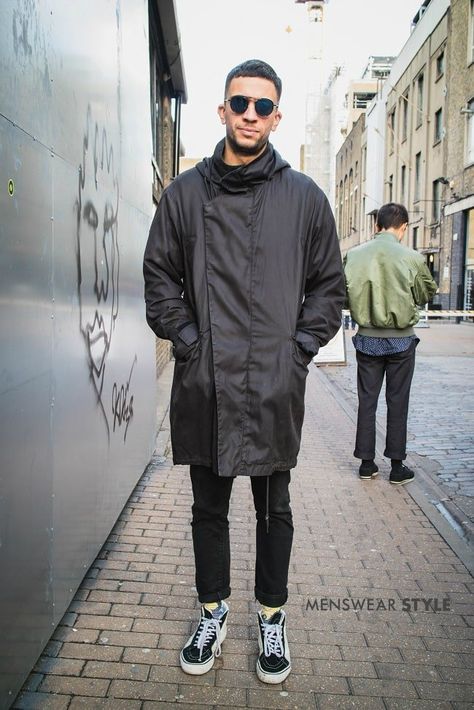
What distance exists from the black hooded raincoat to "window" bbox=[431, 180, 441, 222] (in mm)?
28829

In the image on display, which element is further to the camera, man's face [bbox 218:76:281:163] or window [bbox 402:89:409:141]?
window [bbox 402:89:409:141]

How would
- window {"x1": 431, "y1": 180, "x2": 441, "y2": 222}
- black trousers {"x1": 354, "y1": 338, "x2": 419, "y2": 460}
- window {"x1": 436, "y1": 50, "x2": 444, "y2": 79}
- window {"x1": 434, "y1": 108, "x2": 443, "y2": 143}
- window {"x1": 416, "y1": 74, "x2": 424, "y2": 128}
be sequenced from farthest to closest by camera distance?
window {"x1": 416, "y1": 74, "x2": 424, "y2": 128}, window {"x1": 431, "y1": 180, "x2": 441, "y2": 222}, window {"x1": 434, "y1": 108, "x2": 443, "y2": 143}, window {"x1": 436, "y1": 50, "x2": 444, "y2": 79}, black trousers {"x1": 354, "y1": 338, "x2": 419, "y2": 460}

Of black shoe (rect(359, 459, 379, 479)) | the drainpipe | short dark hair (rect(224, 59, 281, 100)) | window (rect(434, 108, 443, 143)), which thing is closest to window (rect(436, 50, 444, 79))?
window (rect(434, 108, 443, 143))

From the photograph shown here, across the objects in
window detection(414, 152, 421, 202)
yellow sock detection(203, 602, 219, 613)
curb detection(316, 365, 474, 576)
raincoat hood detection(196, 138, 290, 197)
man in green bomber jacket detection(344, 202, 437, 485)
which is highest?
window detection(414, 152, 421, 202)

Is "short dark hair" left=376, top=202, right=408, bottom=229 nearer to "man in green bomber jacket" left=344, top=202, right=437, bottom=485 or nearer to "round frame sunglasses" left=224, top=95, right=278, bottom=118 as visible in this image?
"man in green bomber jacket" left=344, top=202, right=437, bottom=485

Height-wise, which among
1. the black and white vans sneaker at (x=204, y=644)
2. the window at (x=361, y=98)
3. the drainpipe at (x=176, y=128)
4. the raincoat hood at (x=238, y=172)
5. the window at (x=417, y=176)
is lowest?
the black and white vans sneaker at (x=204, y=644)

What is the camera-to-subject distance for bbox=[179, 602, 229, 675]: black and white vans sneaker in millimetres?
2643

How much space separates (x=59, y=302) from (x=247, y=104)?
41.7 inches

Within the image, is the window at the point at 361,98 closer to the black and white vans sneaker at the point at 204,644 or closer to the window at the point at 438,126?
the window at the point at 438,126

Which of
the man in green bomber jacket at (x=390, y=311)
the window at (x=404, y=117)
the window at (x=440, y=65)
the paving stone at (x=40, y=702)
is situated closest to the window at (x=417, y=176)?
the window at (x=404, y=117)

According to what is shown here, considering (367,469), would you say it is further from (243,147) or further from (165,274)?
(243,147)

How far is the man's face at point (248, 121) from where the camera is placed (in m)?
2.50

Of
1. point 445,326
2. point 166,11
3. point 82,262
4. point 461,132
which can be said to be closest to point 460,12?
point 461,132

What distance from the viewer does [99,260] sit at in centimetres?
344
